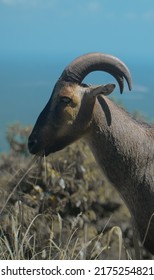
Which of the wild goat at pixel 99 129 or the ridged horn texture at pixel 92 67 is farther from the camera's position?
the ridged horn texture at pixel 92 67

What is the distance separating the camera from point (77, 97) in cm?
844

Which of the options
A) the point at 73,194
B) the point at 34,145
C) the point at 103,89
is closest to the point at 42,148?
the point at 34,145

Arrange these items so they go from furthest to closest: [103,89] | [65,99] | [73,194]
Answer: [73,194]
[65,99]
[103,89]

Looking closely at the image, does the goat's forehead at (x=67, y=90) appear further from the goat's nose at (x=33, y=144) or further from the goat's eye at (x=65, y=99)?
the goat's nose at (x=33, y=144)

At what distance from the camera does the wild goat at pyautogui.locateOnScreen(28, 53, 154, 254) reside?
27.2ft

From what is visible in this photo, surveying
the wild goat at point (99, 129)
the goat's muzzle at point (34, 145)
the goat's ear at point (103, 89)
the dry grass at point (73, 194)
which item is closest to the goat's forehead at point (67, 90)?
the wild goat at point (99, 129)

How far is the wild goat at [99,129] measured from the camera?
830 cm

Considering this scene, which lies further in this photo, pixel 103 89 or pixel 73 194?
pixel 73 194

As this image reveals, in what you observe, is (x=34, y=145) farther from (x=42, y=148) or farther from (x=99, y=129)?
(x=99, y=129)

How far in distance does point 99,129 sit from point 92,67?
0.71 metres

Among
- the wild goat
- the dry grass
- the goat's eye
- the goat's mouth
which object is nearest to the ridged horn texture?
the wild goat

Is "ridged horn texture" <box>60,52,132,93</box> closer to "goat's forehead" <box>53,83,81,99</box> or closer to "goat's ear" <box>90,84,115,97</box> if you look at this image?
"goat's forehead" <box>53,83,81,99</box>

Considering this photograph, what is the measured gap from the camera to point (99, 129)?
8.36 m
